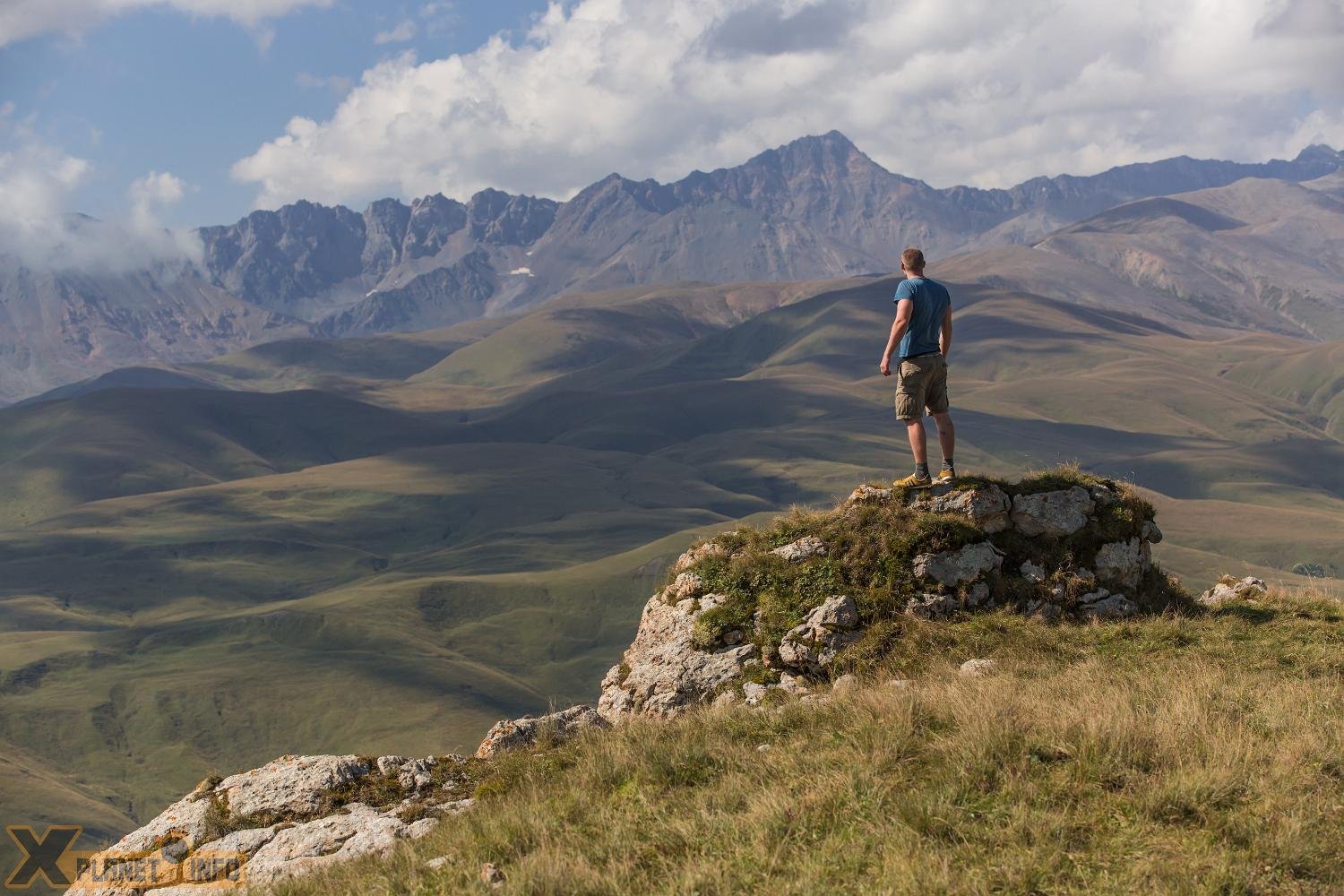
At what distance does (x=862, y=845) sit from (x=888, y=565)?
837 centimetres

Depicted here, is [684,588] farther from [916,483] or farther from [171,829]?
[171,829]

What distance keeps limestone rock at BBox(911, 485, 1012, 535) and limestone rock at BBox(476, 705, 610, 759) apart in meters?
6.65

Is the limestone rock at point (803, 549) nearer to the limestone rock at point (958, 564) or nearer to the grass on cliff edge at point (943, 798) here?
the limestone rock at point (958, 564)

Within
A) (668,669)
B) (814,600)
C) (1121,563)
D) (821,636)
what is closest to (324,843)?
(668,669)

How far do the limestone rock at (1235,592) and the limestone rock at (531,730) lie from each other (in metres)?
11.7

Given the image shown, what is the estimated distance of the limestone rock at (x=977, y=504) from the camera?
17.7m

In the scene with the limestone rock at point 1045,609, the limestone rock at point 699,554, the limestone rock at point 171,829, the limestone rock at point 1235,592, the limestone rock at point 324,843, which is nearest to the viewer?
the limestone rock at point 324,843

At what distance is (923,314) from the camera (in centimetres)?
1772

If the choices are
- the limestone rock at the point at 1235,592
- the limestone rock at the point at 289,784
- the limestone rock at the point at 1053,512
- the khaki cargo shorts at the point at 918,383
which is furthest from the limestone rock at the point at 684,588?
the limestone rock at the point at 1235,592

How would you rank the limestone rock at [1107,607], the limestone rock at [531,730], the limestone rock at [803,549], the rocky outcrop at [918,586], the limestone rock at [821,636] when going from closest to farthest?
the limestone rock at [531,730], the limestone rock at [821,636], the rocky outcrop at [918,586], the limestone rock at [1107,607], the limestone rock at [803,549]

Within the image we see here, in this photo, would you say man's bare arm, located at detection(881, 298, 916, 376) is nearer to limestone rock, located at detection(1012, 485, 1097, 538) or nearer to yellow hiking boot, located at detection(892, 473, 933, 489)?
yellow hiking boot, located at detection(892, 473, 933, 489)

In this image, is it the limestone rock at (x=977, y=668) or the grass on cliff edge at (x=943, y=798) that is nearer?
the grass on cliff edge at (x=943, y=798)

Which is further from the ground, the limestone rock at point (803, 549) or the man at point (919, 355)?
the man at point (919, 355)

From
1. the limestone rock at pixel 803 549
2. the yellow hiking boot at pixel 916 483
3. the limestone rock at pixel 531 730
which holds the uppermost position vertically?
the yellow hiking boot at pixel 916 483
